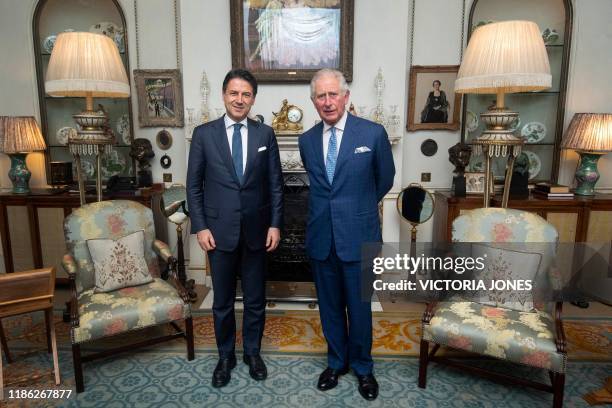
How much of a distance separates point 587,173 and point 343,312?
2.58 metres


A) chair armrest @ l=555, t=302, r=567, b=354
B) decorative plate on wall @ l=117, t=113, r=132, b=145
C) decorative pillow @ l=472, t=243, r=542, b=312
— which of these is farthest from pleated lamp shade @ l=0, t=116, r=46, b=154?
chair armrest @ l=555, t=302, r=567, b=354

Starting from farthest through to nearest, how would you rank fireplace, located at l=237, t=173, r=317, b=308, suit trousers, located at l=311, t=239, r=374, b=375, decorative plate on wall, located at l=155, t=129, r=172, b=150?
decorative plate on wall, located at l=155, t=129, r=172, b=150
fireplace, located at l=237, t=173, r=317, b=308
suit trousers, located at l=311, t=239, r=374, b=375

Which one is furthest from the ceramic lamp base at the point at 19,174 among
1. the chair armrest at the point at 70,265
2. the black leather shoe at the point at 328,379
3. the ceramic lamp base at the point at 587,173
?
the ceramic lamp base at the point at 587,173

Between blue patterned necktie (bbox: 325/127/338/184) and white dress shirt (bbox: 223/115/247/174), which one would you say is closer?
blue patterned necktie (bbox: 325/127/338/184)

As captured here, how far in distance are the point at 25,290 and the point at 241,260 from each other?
1.09m

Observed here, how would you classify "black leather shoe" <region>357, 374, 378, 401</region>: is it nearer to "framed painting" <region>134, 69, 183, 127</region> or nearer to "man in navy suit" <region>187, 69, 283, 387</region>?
"man in navy suit" <region>187, 69, 283, 387</region>

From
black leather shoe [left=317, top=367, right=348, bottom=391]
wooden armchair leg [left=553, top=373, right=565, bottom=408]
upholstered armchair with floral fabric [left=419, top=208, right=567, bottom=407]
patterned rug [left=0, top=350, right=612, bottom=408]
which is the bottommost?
patterned rug [left=0, top=350, right=612, bottom=408]

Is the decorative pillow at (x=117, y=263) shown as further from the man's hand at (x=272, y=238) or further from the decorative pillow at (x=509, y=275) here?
the decorative pillow at (x=509, y=275)

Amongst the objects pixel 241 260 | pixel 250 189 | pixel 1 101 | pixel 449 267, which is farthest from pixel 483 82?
pixel 1 101

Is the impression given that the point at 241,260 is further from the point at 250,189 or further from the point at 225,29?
the point at 225,29

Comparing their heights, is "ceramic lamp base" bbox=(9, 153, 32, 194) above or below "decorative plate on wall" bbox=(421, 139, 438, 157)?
below

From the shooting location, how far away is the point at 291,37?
11.2ft

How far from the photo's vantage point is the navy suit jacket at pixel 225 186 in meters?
2.16

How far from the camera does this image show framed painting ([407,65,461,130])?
360cm
